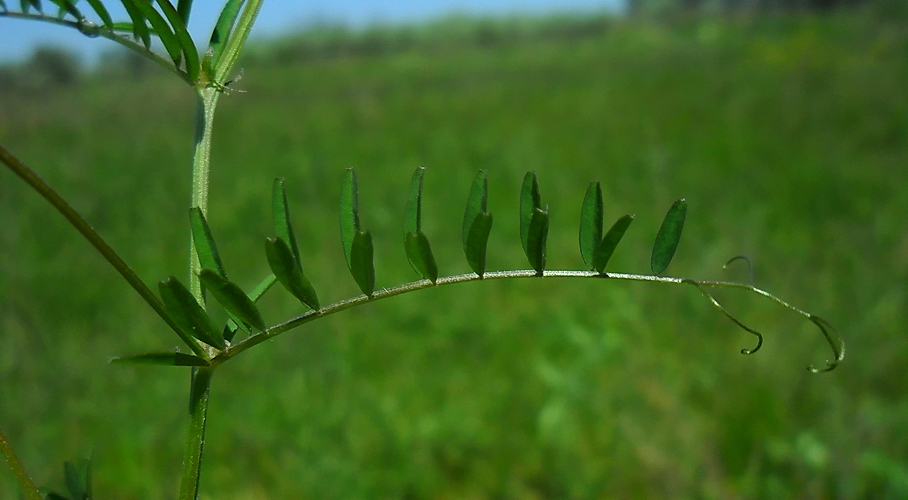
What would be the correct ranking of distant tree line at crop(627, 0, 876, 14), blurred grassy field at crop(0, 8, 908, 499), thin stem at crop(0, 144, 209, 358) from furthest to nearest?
1. distant tree line at crop(627, 0, 876, 14)
2. blurred grassy field at crop(0, 8, 908, 499)
3. thin stem at crop(0, 144, 209, 358)

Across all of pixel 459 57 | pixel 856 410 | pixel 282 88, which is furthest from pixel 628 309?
pixel 459 57

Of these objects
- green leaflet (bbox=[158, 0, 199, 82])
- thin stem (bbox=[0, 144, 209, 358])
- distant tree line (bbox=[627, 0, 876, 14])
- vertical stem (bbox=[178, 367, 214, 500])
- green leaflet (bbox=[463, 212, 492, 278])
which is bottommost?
distant tree line (bbox=[627, 0, 876, 14])

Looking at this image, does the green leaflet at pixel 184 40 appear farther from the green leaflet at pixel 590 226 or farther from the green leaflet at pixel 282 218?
the green leaflet at pixel 590 226

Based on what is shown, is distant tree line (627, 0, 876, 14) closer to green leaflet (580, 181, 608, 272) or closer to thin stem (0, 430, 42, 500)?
green leaflet (580, 181, 608, 272)

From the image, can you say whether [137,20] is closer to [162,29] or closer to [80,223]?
[162,29]

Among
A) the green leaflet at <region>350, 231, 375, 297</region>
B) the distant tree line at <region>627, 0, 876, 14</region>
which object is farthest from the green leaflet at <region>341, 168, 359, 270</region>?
the distant tree line at <region>627, 0, 876, 14</region>

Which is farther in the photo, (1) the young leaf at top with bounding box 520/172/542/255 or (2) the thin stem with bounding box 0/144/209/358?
(1) the young leaf at top with bounding box 520/172/542/255

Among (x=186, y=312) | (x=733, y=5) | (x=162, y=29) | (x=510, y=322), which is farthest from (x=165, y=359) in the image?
(x=733, y=5)
